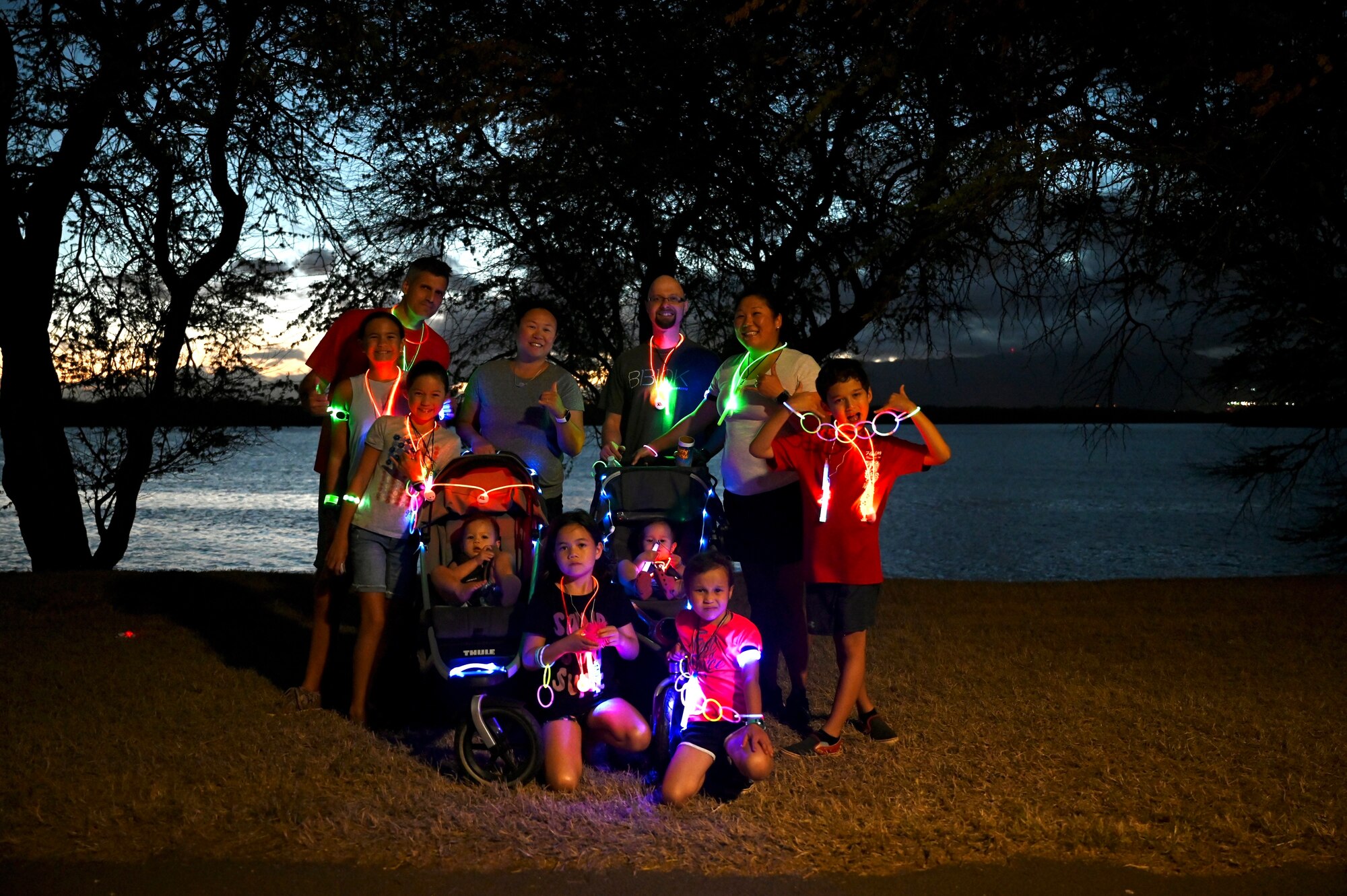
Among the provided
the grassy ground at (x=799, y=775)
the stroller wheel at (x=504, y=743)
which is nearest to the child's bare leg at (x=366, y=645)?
the grassy ground at (x=799, y=775)

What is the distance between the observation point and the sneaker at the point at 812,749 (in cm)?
483

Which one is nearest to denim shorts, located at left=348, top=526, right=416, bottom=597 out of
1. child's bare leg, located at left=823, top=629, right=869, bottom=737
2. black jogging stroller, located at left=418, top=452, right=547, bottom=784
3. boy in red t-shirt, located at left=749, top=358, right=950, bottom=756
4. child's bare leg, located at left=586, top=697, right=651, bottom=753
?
black jogging stroller, located at left=418, top=452, right=547, bottom=784

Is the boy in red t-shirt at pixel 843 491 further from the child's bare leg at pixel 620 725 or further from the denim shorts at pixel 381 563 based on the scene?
the denim shorts at pixel 381 563

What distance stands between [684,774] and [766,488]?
1577 mm

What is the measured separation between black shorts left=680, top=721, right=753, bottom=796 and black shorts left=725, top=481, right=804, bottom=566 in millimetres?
1180

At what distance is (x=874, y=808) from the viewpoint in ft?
13.4

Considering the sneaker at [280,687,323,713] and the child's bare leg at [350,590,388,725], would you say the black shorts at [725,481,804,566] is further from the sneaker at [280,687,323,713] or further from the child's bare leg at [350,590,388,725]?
the sneaker at [280,687,323,713]

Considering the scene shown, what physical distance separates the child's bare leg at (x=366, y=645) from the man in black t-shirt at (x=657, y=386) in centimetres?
129

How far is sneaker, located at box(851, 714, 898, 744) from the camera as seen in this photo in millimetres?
5137

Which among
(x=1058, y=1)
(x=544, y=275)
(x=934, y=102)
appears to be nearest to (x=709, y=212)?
(x=544, y=275)

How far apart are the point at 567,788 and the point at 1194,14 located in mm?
4753

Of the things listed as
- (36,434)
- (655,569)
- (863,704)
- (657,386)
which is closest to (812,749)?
(863,704)

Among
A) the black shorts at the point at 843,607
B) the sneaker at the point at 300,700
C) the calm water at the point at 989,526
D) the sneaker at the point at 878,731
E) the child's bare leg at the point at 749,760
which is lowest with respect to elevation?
the calm water at the point at 989,526

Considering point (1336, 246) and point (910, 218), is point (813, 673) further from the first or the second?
point (1336, 246)
